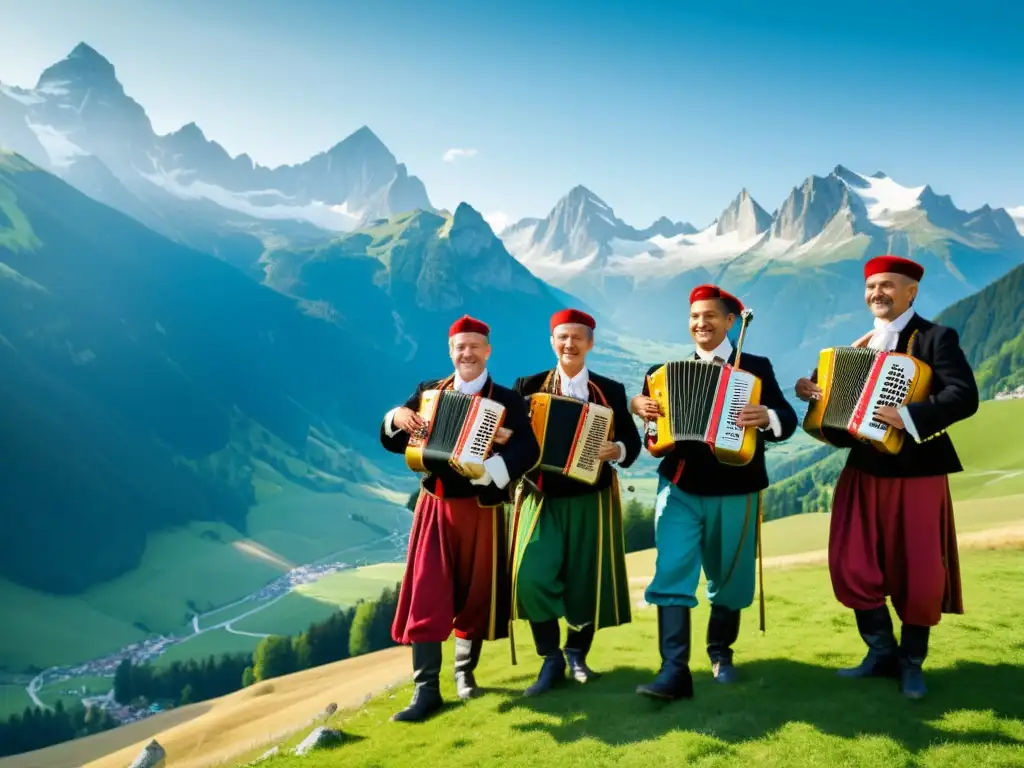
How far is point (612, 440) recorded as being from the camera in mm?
6887

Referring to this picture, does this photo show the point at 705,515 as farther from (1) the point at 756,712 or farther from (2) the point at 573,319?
(2) the point at 573,319

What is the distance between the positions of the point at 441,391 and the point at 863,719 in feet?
13.3

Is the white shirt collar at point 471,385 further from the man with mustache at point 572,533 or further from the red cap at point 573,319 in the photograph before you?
the red cap at point 573,319

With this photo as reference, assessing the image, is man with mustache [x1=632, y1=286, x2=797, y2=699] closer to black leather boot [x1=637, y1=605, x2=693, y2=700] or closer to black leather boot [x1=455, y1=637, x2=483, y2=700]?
black leather boot [x1=637, y1=605, x2=693, y2=700]

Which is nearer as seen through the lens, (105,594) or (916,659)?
(916,659)

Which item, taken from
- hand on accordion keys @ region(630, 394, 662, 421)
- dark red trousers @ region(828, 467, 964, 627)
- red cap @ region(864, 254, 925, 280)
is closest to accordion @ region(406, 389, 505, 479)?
hand on accordion keys @ region(630, 394, 662, 421)

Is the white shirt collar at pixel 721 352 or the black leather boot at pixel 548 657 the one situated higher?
the white shirt collar at pixel 721 352

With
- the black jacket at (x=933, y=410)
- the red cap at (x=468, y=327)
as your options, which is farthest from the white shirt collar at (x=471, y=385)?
the black jacket at (x=933, y=410)

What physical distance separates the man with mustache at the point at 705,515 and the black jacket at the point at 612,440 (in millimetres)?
458

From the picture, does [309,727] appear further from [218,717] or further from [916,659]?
[218,717]

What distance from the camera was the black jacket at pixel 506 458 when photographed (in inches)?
254

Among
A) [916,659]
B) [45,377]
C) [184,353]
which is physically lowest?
[916,659]

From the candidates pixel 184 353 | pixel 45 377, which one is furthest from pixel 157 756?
pixel 184 353

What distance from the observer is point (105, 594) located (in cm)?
11094
